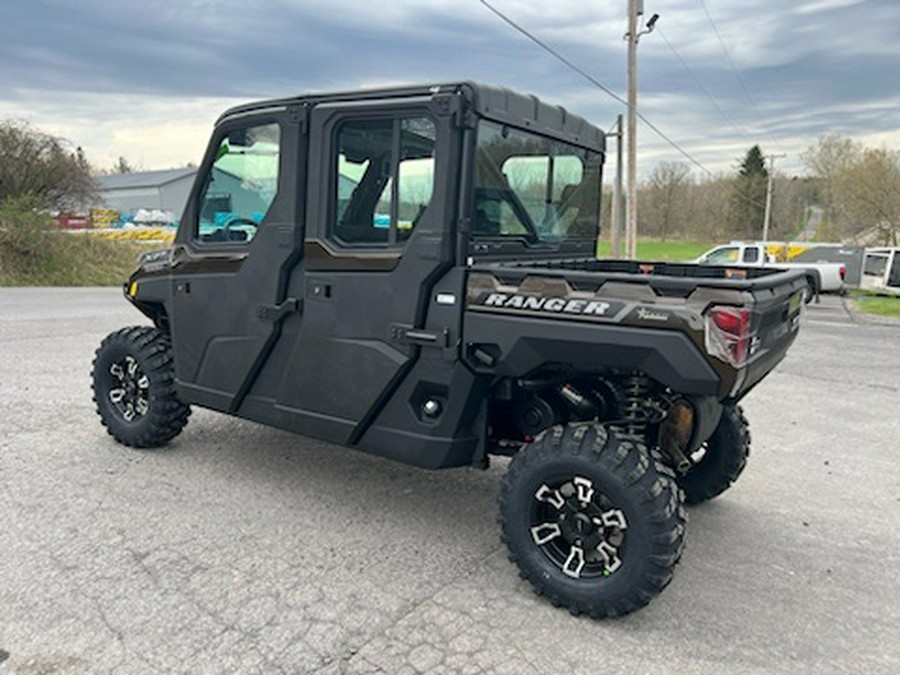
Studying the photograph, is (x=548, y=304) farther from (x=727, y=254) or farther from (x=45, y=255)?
(x=727, y=254)

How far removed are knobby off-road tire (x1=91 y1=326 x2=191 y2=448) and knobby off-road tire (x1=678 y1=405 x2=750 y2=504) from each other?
11.4 ft

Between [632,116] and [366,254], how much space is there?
17366mm

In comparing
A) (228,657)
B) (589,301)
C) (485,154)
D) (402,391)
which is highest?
(485,154)

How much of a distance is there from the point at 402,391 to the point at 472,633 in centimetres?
125

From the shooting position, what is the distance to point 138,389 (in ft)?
16.7

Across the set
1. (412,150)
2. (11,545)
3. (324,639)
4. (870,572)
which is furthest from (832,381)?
(11,545)

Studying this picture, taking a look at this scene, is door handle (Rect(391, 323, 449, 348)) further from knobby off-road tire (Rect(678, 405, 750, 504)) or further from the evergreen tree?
the evergreen tree

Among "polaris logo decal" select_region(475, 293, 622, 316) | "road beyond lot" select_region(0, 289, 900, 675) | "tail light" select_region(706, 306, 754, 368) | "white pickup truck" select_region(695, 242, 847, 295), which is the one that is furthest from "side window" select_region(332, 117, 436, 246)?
"white pickup truck" select_region(695, 242, 847, 295)

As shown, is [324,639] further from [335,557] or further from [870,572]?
[870,572]

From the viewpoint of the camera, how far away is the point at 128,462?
481cm

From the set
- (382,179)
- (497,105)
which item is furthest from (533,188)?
(382,179)

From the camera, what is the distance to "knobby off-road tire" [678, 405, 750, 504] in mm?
4227

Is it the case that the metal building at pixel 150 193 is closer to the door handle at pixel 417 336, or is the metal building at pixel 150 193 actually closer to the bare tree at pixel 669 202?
the bare tree at pixel 669 202

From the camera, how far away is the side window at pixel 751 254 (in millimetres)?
22766
